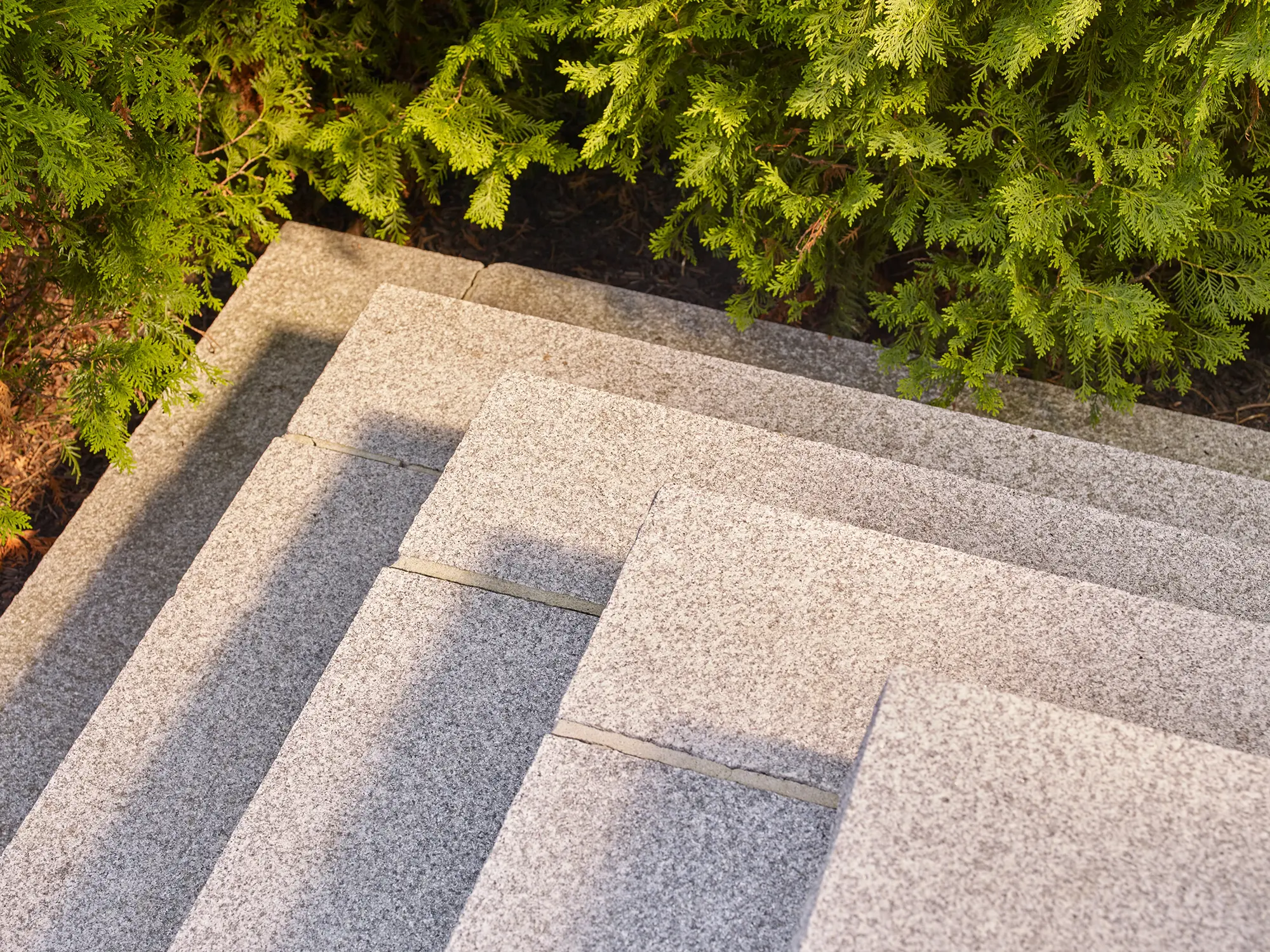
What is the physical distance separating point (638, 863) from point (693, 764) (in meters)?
0.25

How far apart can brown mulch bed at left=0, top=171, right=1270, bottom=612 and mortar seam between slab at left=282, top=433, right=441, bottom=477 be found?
1.66 m

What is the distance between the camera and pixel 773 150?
4.36 meters

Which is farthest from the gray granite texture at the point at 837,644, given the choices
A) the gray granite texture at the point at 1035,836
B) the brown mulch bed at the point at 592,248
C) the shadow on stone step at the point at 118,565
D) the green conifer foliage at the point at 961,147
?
the brown mulch bed at the point at 592,248

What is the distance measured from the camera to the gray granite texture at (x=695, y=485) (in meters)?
3.16

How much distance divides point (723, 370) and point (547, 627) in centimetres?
153

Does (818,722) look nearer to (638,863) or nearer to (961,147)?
(638,863)

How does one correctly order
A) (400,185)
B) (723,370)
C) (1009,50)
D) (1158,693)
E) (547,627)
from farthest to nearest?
(400,185)
(723,370)
(1009,50)
(547,627)
(1158,693)

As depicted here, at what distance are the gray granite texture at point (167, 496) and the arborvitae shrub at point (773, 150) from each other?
26 centimetres

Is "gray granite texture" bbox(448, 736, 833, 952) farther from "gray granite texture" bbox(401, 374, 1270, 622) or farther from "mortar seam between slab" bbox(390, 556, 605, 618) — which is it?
"gray granite texture" bbox(401, 374, 1270, 622)

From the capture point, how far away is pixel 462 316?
4.39 metres

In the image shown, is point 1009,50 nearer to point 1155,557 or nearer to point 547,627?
point 1155,557

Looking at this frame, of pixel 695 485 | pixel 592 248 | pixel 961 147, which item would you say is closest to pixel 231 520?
pixel 695 485

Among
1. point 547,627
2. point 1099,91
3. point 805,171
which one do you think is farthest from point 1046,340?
point 547,627

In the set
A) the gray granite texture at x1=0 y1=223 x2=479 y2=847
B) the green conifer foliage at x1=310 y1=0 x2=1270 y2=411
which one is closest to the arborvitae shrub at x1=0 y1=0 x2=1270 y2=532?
the green conifer foliage at x1=310 y1=0 x2=1270 y2=411
